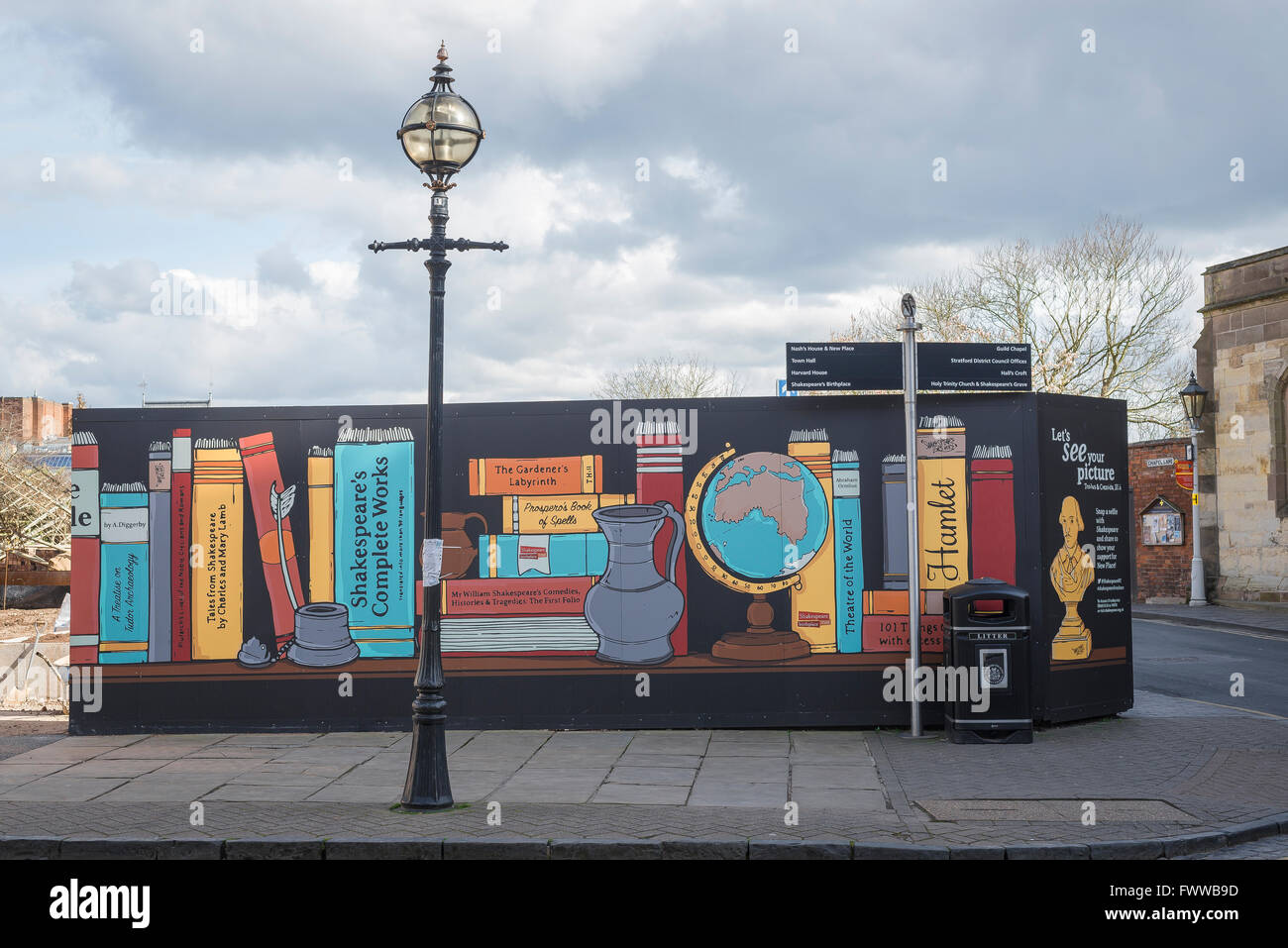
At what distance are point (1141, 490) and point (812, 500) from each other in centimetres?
2259

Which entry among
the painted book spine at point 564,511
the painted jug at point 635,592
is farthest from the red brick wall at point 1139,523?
the painted book spine at point 564,511

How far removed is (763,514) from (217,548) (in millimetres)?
5422

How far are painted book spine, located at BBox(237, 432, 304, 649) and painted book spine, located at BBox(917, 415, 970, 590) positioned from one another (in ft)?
20.2

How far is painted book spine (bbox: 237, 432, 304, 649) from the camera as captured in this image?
1098 centimetres

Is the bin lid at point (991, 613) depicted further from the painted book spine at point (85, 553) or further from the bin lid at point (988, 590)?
the painted book spine at point (85, 553)

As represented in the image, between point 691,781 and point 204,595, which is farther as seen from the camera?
point 204,595

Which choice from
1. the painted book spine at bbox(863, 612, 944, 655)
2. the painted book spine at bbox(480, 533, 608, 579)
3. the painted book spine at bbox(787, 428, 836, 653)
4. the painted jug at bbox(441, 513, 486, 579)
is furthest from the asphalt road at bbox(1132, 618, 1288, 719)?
the painted jug at bbox(441, 513, 486, 579)

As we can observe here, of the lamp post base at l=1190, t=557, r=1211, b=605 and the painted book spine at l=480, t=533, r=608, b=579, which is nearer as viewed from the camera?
the painted book spine at l=480, t=533, r=608, b=579

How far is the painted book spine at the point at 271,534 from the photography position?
36.0ft

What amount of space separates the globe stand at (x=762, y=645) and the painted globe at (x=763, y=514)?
525 millimetres

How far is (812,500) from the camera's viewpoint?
10.9 m

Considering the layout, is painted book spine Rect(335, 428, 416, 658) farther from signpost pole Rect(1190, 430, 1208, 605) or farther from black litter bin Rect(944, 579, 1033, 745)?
signpost pole Rect(1190, 430, 1208, 605)
